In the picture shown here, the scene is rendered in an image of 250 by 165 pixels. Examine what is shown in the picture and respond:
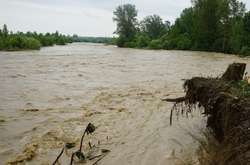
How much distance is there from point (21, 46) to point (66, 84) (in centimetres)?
3573

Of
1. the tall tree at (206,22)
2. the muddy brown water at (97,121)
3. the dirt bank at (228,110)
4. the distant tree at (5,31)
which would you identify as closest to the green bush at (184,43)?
the tall tree at (206,22)

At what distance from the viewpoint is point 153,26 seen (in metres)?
88.6

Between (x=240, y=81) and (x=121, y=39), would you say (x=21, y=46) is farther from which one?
(x=240, y=81)

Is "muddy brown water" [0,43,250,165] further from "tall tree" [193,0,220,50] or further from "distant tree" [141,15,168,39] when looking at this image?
"distant tree" [141,15,168,39]

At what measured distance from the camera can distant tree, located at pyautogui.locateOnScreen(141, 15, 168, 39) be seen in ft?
289

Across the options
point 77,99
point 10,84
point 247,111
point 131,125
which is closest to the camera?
point 247,111

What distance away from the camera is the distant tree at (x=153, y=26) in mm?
88031

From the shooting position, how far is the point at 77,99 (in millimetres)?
11523

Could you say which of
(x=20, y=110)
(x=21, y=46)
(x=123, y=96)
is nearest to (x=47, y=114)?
(x=20, y=110)

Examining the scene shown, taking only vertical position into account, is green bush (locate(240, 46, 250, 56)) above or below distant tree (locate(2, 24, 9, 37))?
below

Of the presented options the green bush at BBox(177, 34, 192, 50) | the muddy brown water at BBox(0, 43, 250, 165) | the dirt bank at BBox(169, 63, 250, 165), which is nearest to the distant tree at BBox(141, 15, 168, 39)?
the green bush at BBox(177, 34, 192, 50)

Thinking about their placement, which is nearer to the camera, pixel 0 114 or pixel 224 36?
pixel 0 114

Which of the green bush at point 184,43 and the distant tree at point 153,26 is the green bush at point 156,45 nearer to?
the green bush at point 184,43

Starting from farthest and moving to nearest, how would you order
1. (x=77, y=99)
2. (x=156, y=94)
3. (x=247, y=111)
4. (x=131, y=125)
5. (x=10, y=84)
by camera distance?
(x=10, y=84) < (x=156, y=94) < (x=77, y=99) < (x=131, y=125) < (x=247, y=111)
